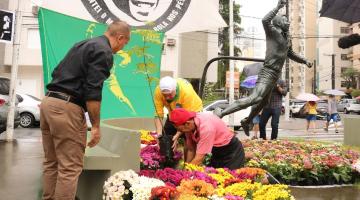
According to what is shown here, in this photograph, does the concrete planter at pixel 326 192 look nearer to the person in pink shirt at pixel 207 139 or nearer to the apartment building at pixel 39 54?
the person in pink shirt at pixel 207 139

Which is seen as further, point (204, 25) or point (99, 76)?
point (204, 25)

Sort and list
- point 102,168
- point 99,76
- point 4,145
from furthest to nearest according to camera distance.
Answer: point 4,145, point 102,168, point 99,76

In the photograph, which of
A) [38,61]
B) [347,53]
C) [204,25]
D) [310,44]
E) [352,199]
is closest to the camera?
[352,199]

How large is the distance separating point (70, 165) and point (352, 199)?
3.18 meters

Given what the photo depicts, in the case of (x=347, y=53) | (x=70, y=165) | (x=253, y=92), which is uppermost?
A: (x=347, y=53)

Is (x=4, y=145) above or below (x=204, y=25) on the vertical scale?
below

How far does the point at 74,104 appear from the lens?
3.89 meters

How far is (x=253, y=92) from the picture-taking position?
7500mm

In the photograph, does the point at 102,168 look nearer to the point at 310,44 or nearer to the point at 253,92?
the point at 253,92

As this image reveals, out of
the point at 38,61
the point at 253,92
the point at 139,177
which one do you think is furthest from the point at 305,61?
the point at 38,61

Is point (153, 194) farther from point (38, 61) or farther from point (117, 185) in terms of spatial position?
point (38, 61)

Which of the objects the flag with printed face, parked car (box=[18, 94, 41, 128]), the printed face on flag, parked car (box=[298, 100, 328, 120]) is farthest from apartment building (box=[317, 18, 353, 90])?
the printed face on flag

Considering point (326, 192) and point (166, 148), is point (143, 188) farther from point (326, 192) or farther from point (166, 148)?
point (326, 192)

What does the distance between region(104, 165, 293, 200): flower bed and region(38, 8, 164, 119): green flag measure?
2863mm
